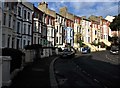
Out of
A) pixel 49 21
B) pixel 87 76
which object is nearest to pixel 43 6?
pixel 49 21

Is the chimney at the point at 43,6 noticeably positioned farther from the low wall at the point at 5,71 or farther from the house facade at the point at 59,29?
the low wall at the point at 5,71

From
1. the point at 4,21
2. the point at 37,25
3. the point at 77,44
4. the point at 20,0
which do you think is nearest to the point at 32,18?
the point at 37,25

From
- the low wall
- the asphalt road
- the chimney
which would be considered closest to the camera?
the low wall

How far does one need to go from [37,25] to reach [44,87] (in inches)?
1698

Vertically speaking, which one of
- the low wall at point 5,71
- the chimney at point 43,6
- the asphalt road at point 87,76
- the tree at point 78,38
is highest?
the chimney at point 43,6

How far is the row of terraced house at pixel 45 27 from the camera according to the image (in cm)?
4103

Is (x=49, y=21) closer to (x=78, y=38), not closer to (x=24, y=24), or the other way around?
(x=24, y=24)

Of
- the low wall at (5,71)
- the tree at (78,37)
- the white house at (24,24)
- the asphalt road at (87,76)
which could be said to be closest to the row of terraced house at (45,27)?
the white house at (24,24)

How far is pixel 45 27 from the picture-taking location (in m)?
61.5

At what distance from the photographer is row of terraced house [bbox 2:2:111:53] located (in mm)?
41034

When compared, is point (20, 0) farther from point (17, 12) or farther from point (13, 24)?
point (13, 24)

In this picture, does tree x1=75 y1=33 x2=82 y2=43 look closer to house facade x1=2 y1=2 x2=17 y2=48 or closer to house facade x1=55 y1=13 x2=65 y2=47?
house facade x1=55 y1=13 x2=65 y2=47

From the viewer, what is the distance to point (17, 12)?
4612 cm

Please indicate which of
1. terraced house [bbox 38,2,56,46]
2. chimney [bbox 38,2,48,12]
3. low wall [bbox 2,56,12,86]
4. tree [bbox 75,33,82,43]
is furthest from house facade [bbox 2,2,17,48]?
tree [bbox 75,33,82,43]
